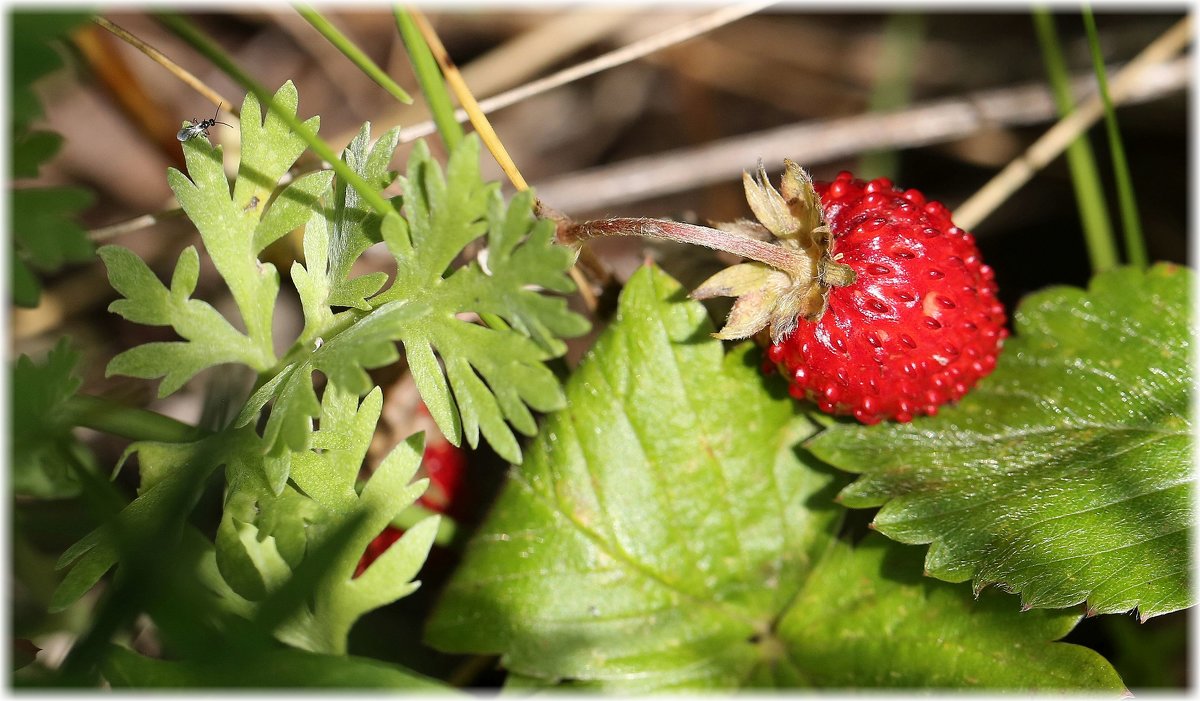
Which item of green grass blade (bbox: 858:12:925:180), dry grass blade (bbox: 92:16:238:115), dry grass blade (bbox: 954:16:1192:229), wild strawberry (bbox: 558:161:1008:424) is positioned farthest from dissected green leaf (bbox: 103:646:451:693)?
green grass blade (bbox: 858:12:925:180)

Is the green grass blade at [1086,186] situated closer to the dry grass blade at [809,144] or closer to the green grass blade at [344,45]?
the dry grass blade at [809,144]

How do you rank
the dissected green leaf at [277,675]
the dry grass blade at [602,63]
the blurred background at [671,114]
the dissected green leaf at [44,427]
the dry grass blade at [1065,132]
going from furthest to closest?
the blurred background at [671,114], the dry grass blade at [1065,132], the dry grass blade at [602,63], the dissected green leaf at [44,427], the dissected green leaf at [277,675]

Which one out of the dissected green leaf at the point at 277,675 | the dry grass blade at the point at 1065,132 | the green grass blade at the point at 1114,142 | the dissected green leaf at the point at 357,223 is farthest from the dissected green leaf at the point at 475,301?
the dry grass blade at the point at 1065,132

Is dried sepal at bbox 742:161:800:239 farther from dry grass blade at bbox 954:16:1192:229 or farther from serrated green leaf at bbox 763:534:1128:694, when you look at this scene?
dry grass blade at bbox 954:16:1192:229

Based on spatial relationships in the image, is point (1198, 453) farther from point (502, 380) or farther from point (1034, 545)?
point (502, 380)

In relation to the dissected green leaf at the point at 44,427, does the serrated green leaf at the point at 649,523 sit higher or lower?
lower

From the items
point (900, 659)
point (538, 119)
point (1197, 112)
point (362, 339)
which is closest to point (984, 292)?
point (900, 659)

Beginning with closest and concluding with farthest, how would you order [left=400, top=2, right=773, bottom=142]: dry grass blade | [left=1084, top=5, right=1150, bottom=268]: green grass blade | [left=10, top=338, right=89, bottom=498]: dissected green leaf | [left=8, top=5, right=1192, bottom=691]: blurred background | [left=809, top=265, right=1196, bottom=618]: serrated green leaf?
[left=10, top=338, right=89, bottom=498]: dissected green leaf → [left=809, top=265, right=1196, bottom=618]: serrated green leaf → [left=1084, top=5, right=1150, bottom=268]: green grass blade → [left=400, top=2, right=773, bottom=142]: dry grass blade → [left=8, top=5, right=1192, bottom=691]: blurred background

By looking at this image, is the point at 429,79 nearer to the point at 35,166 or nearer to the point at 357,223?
the point at 357,223
